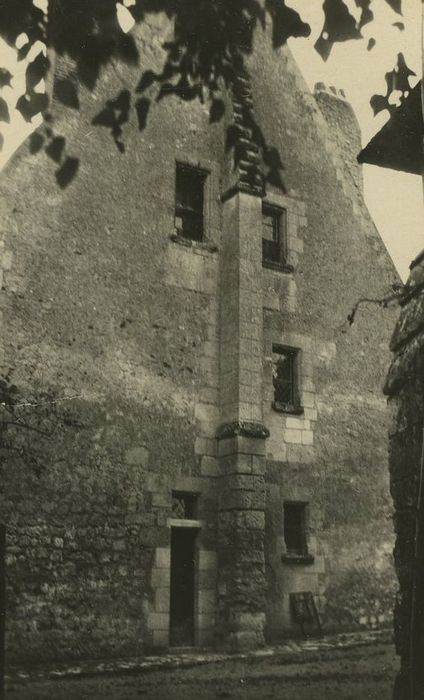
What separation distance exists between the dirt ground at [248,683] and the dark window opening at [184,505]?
2368 millimetres

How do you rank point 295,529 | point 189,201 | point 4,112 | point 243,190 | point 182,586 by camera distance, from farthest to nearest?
point 189,201 → point 243,190 → point 295,529 → point 182,586 → point 4,112

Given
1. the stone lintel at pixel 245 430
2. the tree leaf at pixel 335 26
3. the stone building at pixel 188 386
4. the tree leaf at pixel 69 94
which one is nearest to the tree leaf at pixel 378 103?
the tree leaf at pixel 335 26

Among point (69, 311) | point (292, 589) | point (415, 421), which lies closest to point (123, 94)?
point (415, 421)

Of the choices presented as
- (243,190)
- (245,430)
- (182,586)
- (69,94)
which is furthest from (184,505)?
(69,94)

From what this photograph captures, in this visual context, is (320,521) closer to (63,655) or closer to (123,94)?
(63,655)

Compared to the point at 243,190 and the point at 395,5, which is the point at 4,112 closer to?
the point at 395,5

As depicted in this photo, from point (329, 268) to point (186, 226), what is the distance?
285 centimetres

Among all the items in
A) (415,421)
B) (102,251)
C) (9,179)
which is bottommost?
(415,421)

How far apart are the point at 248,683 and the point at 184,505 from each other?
3.80 meters

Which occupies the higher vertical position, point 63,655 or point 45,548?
point 45,548

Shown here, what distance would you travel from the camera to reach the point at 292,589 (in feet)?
38.7

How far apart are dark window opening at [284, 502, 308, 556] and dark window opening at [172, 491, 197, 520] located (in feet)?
5.57

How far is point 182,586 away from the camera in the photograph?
11.2 meters

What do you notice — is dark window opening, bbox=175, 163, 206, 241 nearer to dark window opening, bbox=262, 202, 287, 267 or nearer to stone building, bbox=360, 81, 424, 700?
dark window opening, bbox=262, 202, 287, 267
